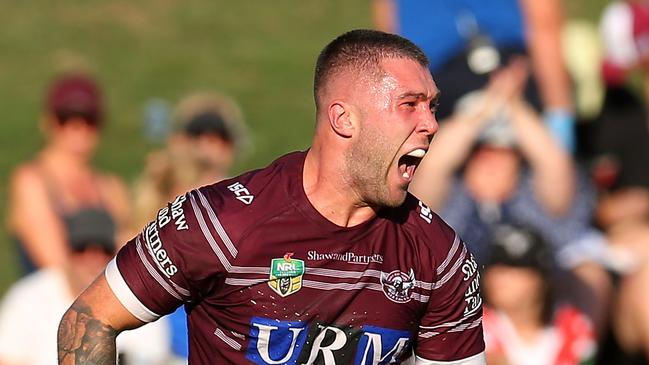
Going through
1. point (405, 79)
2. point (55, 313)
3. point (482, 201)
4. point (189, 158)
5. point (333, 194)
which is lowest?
point (55, 313)

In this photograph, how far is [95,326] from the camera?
3.97 meters

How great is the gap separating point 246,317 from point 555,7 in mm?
4416

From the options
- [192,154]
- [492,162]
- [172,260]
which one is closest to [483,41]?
[492,162]

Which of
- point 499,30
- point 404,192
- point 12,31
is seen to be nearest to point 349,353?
point 404,192

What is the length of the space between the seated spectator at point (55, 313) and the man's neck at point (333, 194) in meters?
2.77

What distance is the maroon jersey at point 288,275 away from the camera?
3.93 metres

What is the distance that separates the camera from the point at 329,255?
4.00 metres

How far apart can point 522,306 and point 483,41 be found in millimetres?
1415

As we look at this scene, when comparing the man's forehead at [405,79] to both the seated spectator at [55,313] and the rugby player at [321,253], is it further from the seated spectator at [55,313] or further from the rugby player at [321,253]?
the seated spectator at [55,313]

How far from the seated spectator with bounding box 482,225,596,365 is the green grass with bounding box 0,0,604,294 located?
14.9 ft

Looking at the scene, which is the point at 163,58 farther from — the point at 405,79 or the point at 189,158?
the point at 405,79

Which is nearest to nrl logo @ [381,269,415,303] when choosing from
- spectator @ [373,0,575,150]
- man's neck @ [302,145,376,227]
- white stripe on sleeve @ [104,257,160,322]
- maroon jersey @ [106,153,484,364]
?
maroon jersey @ [106,153,484,364]

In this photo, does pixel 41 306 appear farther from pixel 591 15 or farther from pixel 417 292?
pixel 591 15

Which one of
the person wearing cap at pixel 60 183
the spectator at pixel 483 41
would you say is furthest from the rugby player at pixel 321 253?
the person wearing cap at pixel 60 183
